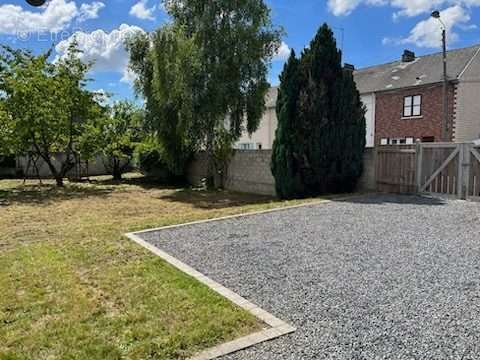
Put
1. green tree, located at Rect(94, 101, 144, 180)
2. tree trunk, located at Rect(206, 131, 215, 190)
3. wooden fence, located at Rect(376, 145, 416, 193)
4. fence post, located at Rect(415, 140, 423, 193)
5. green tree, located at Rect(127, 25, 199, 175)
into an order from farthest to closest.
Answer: green tree, located at Rect(94, 101, 144, 180) → tree trunk, located at Rect(206, 131, 215, 190) → green tree, located at Rect(127, 25, 199, 175) → wooden fence, located at Rect(376, 145, 416, 193) → fence post, located at Rect(415, 140, 423, 193)

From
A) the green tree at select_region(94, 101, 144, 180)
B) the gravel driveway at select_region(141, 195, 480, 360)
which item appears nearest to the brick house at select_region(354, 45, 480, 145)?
the green tree at select_region(94, 101, 144, 180)

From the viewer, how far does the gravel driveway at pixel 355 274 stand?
2.80m

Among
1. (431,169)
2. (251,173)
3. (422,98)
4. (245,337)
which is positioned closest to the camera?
(245,337)

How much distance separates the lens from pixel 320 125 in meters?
11.0

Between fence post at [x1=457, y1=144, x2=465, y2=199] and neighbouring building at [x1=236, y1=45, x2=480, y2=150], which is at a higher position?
neighbouring building at [x1=236, y1=45, x2=480, y2=150]

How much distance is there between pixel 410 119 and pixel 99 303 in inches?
873

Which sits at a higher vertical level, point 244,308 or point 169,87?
point 169,87

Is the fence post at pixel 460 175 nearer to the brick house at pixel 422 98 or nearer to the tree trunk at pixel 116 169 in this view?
the brick house at pixel 422 98

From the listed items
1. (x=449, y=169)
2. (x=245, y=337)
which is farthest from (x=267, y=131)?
(x=245, y=337)

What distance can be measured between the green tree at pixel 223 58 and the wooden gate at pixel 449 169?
21.6ft

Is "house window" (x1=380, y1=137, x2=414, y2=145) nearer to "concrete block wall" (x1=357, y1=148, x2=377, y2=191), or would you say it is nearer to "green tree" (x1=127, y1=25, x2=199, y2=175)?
"concrete block wall" (x1=357, y1=148, x2=377, y2=191)

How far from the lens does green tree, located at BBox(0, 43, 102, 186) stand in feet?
48.7

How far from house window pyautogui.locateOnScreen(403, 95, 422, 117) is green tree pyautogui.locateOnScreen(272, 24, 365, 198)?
12.3 metres

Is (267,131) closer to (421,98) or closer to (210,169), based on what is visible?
(421,98)
